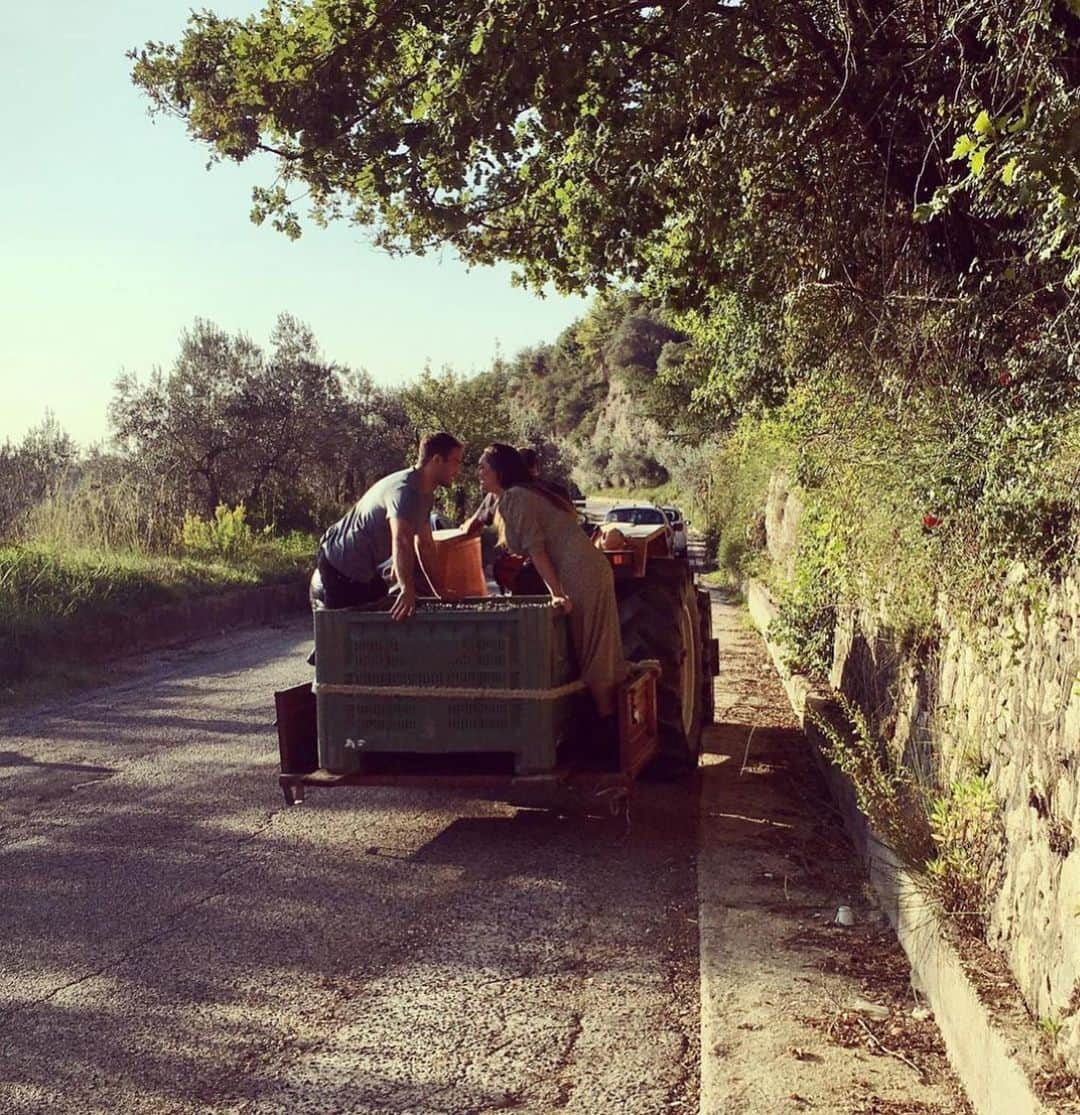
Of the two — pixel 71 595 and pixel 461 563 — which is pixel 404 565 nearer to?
pixel 461 563

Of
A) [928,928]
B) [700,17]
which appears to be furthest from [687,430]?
[928,928]

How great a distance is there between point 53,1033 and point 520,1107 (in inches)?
67.0

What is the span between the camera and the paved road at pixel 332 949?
4.21m

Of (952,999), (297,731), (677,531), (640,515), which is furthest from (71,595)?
(677,531)

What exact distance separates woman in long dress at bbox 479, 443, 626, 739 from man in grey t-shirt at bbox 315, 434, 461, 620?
33 centimetres

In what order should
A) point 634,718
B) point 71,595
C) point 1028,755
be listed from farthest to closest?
1. point 71,595
2. point 634,718
3. point 1028,755

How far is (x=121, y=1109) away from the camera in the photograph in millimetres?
3975

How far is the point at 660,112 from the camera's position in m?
10.2

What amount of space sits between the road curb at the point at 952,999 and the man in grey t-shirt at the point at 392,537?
2.62 m

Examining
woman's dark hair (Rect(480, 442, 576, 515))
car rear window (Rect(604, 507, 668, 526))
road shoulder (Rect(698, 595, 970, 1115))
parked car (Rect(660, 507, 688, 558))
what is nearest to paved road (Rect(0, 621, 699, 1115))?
road shoulder (Rect(698, 595, 970, 1115))

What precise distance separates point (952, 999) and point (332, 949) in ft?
8.04

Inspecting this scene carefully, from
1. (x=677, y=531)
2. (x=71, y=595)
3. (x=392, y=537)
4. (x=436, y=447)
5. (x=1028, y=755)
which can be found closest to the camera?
(x=1028, y=755)

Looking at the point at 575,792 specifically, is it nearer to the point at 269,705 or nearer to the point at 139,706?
the point at 269,705

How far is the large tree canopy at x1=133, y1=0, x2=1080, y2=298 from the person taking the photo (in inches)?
347
